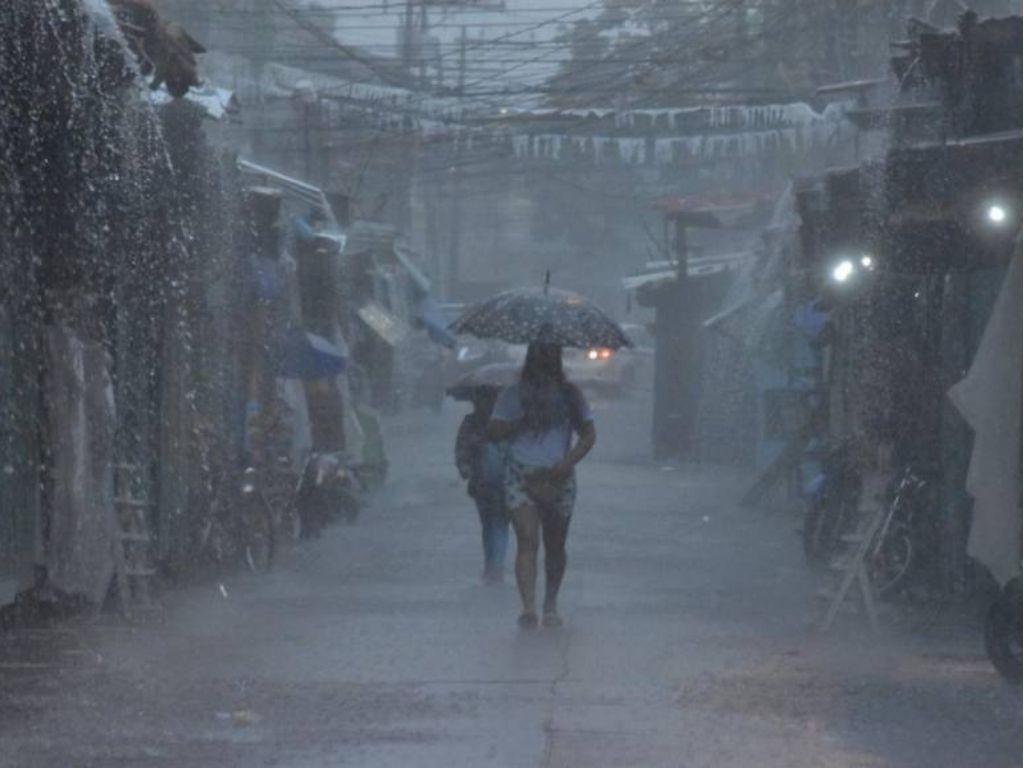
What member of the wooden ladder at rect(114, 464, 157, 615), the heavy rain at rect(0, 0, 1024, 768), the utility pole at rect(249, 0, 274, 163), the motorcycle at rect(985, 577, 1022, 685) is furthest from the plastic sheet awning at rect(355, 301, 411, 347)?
the motorcycle at rect(985, 577, 1022, 685)

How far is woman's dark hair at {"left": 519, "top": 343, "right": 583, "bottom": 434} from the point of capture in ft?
37.7

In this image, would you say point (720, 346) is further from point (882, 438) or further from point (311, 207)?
point (882, 438)

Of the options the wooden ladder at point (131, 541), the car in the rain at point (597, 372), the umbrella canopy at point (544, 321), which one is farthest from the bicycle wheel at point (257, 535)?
the car in the rain at point (597, 372)

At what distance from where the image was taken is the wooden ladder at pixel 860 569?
11562mm

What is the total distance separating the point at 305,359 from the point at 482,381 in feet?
14.6

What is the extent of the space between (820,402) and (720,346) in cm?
1238

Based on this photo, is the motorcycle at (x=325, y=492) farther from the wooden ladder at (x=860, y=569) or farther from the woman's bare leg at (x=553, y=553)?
the wooden ladder at (x=860, y=569)

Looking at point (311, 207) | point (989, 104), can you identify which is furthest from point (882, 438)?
point (311, 207)

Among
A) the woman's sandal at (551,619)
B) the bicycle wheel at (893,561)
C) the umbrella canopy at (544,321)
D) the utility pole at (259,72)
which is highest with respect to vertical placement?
the utility pole at (259,72)

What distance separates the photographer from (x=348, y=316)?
2756cm

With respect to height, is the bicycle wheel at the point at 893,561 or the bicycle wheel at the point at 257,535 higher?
the bicycle wheel at the point at 893,561

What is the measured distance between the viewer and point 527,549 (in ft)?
37.6

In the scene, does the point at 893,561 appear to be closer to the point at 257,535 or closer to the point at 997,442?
the point at 997,442

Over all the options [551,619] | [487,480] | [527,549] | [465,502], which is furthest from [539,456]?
[465,502]
